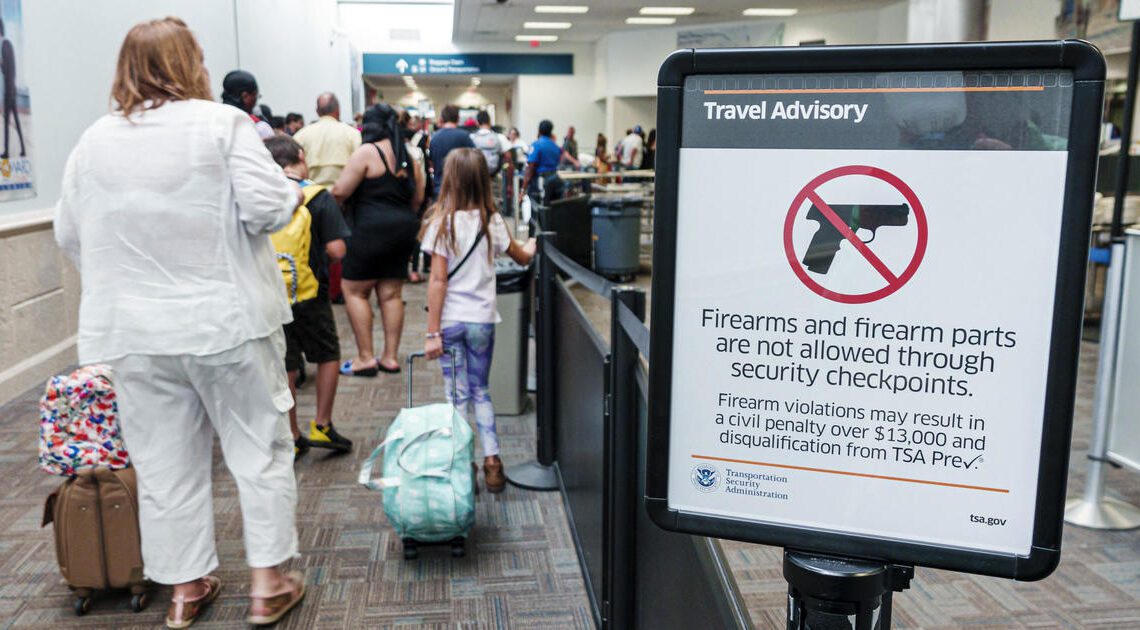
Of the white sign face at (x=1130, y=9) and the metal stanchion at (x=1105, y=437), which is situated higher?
the white sign face at (x=1130, y=9)

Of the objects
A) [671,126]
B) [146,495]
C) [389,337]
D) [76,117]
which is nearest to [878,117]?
[671,126]

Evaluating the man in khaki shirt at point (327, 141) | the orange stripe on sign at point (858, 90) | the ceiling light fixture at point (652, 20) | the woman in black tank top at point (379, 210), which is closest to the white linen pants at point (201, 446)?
the orange stripe on sign at point (858, 90)

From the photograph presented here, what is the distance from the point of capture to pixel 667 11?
18.1 m

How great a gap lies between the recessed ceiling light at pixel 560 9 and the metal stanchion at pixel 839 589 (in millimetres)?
17582

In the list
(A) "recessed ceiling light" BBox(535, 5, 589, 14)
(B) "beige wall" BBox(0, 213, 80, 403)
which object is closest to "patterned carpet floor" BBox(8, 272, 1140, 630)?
(B) "beige wall" BBox(0, 213, 80, 403)

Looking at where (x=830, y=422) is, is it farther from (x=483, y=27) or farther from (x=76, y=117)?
(x=483, y=27)

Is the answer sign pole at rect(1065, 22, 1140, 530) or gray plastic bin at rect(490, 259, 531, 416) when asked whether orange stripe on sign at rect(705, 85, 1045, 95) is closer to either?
sign pole at rect(1065, 22, 1140, 530)

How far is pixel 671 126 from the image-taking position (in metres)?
0.99

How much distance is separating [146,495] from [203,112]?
3.58ft

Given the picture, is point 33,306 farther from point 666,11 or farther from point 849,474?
point 666,11

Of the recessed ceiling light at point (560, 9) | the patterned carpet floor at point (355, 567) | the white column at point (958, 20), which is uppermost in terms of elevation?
the recessed ceiling light at point (560, 9)

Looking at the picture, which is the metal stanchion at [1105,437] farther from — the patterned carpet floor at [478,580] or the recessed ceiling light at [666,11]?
the recessed ceiling light at [666,11]

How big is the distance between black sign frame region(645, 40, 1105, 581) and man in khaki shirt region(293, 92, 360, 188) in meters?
5.64

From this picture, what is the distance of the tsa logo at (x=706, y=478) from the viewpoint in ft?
3.34
